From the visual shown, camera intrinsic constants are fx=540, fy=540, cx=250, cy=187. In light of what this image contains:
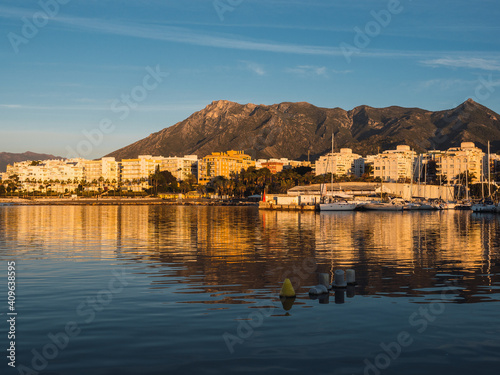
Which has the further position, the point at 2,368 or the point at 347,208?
the point at 347,208

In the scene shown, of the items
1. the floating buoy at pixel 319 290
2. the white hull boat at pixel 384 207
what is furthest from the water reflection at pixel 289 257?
the white hull boat at pixel 384 207

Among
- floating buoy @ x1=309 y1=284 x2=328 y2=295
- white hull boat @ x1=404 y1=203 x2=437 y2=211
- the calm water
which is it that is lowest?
the calm water

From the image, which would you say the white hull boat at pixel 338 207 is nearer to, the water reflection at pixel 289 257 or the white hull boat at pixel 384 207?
the white hull boat at pixel 384 207

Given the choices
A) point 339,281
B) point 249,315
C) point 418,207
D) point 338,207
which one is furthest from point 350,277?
point 418,207

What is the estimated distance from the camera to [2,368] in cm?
1266

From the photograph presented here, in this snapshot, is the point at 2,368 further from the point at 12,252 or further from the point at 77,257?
the point at 12,252

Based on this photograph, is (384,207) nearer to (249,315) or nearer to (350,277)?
Result: (350,277)

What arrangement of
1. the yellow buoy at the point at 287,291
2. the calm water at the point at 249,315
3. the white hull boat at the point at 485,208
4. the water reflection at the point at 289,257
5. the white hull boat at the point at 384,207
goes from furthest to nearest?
1. the white hull boat at the point at 384,207
2. the white hull boat at the point at 485,208
3. the water reflection at the point at 289,257
4. the yellow buoy at the point at 287,291
5. the calm water at the point at 249,315

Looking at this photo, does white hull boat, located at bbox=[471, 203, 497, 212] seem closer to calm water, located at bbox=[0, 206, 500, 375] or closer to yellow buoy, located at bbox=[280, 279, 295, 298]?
calm water, located at bbox=[0, 206, 500, 375]

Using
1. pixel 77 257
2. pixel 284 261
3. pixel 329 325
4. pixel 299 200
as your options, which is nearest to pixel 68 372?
pixel 329 325

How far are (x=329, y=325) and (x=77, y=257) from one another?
2131 centimetres

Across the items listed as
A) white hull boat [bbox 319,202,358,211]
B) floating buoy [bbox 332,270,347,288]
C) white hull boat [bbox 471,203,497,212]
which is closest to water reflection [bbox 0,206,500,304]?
floating buoy [bbox 332,270,347,288]

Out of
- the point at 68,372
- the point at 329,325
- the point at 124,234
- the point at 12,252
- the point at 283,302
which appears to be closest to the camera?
the point at 68,372

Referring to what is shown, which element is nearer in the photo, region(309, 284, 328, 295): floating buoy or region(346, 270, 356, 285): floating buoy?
region(309, 284, 328, 295): floating buoy
